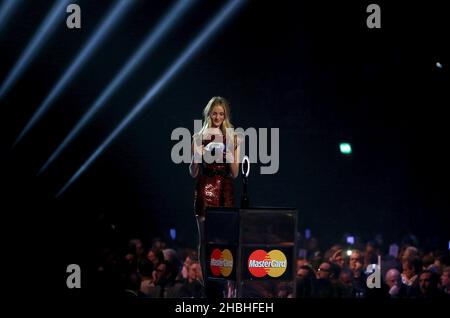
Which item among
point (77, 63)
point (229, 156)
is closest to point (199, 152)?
point (229, 156)

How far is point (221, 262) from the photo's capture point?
6965 millimetres

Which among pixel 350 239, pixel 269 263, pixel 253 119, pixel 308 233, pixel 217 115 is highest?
pixel 253 119

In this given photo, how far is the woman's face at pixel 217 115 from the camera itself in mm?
Result: 7613

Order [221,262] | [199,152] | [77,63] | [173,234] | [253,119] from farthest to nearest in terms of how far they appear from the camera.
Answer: [173,234], [253,119], [77,63], [199,152], [221,262]

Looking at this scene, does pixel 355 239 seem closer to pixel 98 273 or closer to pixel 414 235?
pixel 414 235

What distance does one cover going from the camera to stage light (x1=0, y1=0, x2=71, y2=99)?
10055mm

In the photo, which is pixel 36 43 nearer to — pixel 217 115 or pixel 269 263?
pixel 217 115

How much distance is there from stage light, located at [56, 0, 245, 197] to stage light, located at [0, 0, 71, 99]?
1399mm

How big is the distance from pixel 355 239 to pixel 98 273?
3920mm

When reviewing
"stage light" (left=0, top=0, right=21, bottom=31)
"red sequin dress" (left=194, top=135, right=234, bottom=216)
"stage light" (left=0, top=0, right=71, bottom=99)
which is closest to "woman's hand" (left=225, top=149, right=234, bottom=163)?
"red sequin dress" (left=194, top=135, right=234, bottom=216)

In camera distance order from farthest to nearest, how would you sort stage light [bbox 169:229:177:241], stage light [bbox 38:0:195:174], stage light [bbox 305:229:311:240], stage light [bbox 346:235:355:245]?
stage light [bbox 305:229:311:240] < stage light [bbox 169:229:177:241] < stage light [bbox 346:235:355:245] < stage light [bbox 38:0:195:174]

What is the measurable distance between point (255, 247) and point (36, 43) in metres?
4.70

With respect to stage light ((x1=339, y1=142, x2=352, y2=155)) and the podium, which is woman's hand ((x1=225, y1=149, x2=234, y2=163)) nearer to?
the podium
